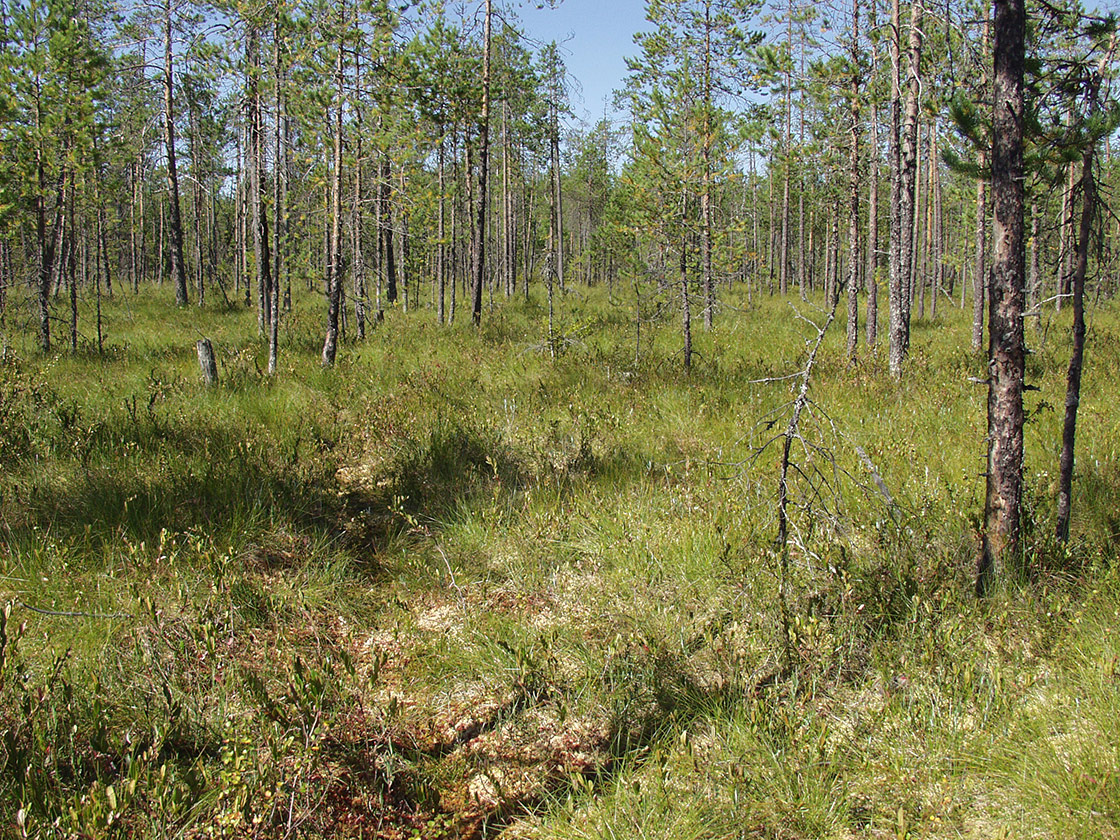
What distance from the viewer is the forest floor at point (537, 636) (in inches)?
91.2

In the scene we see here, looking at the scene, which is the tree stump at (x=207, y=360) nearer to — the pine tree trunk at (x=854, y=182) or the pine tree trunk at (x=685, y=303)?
the pine tree trunk at (x=685, y=303)

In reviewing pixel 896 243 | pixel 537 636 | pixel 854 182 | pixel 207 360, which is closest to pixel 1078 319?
pixel 537 636

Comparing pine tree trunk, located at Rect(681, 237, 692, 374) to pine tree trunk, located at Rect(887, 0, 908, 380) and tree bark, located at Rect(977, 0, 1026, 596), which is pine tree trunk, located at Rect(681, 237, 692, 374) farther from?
tree bark, located at Rect(977, 0, 1026, 596)

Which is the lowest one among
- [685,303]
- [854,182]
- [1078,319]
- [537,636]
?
[537,636]

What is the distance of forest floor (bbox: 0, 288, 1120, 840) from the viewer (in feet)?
7.60

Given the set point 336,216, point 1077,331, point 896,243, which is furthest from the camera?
point 896,243

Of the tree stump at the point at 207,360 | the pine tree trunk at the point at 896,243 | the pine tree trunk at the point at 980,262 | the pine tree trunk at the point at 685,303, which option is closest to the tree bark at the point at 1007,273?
the pine tree trunk at the point at 896,243

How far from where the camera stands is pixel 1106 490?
452 centimetres

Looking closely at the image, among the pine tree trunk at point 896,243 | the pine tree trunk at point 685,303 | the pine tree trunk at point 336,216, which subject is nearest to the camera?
the pine tree trunk at point 336,216

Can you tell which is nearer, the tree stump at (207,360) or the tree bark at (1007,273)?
the tree bark at (1007,273)

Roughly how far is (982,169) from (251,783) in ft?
16.0

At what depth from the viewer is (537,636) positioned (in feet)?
11.2

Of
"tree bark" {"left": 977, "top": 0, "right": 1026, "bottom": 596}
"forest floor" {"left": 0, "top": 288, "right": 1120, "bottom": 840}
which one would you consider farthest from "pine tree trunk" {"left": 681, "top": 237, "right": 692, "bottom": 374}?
"tree bark" {"left": 977, "top": 0, "right": 1026, "bottom": 596}

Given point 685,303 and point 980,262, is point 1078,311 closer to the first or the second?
point 685,303
